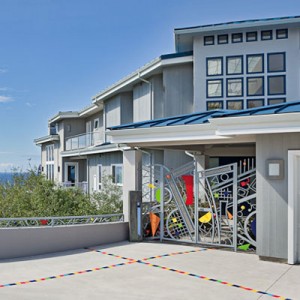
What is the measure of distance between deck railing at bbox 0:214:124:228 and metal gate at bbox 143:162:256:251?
101cm

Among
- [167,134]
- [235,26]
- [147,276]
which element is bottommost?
[147,276]

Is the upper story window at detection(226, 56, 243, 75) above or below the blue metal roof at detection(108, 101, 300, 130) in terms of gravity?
above

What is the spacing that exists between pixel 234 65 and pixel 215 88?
120 centimetres

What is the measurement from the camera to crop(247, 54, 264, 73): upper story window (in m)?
16.5

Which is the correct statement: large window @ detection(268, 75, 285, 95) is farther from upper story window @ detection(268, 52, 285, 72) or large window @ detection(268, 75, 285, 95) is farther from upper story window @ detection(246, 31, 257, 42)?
upper story window @ detection(246, 31, 257, 42)

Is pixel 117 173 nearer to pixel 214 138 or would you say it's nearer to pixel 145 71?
pixel 145 71

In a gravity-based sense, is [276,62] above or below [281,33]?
below

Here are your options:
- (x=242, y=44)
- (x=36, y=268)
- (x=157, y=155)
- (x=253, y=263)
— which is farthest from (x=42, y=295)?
(x=242, y=44)

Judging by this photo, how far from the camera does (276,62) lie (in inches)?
644

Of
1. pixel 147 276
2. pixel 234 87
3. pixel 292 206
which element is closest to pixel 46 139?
pixel 234 87

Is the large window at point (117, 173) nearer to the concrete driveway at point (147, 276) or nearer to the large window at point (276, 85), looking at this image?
the large window at point (276, 85)

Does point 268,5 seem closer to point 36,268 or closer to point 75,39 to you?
point 75,39

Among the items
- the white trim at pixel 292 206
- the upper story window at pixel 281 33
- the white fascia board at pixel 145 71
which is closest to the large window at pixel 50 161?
the white fascia board at pixel 145 71

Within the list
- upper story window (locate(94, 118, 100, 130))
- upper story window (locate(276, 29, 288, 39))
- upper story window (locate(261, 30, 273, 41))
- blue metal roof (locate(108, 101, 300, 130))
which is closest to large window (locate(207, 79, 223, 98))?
upper story window (locate(261, 30, 273, 41))
